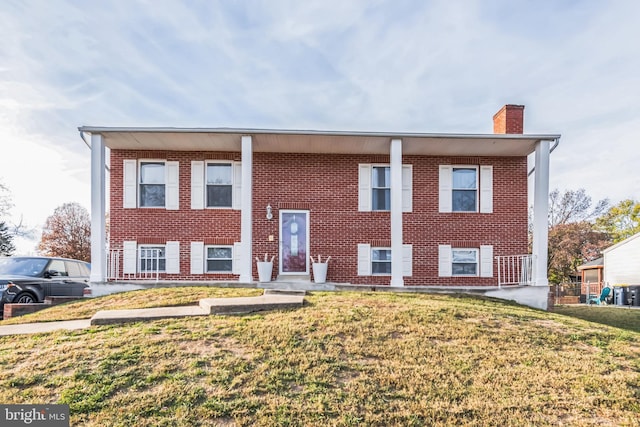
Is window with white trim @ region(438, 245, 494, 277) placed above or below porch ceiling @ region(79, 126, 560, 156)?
below

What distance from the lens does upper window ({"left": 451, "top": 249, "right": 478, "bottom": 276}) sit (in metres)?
12.1

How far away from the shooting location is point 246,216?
10.2m

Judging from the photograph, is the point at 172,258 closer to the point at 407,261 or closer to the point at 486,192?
the point at 407,261

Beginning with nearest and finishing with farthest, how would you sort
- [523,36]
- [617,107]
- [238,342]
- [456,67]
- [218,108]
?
[238,342], [523,36], [456,67], [218,108], [617,107]

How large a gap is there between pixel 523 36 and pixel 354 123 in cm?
480

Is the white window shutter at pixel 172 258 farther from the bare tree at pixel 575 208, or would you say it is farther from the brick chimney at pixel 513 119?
the bare tree at pixel 575 208

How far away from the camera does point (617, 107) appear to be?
14664mm

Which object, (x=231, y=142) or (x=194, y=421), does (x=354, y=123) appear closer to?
(x=231, y=142)

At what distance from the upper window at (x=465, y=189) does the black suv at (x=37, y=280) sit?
1012 cm

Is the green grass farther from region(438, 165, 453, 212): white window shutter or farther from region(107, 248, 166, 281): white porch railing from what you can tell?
region(438, 165, 453, 212): white window shutter

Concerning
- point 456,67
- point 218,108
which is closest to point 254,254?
point 218,108

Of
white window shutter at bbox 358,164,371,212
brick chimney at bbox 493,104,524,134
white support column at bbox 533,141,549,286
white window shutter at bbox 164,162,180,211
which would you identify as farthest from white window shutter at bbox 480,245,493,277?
white window shutter at bbox 164,162,180,211

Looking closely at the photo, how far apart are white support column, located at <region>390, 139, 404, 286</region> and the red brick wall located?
4.99ft

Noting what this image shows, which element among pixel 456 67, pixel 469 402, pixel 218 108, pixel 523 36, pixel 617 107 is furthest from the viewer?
pixel 617 107
